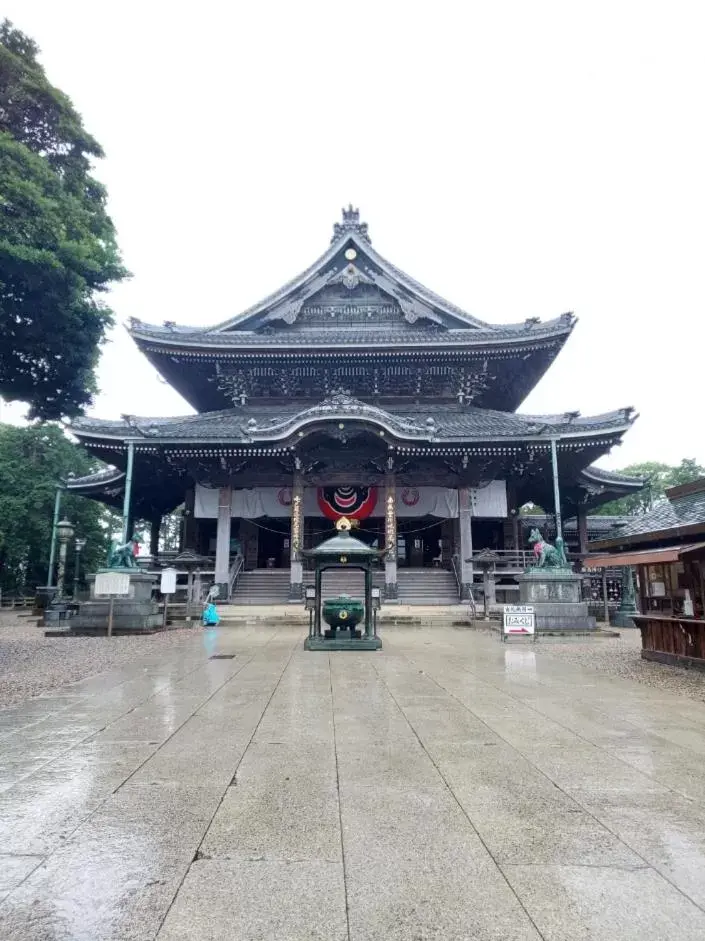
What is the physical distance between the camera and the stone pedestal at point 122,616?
52.5ft

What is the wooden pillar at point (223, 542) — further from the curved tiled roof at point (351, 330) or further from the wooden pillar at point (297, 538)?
the curved tiled roof at point (351, 330)

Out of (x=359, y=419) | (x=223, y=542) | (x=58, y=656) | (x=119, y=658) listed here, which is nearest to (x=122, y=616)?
(x=58, y=656)

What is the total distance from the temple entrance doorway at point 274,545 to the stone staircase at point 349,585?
321 cm

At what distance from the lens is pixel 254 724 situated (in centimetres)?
578

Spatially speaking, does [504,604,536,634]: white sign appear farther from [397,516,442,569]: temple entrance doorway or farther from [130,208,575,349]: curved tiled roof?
[130,208,575,349]: curved tiled roof

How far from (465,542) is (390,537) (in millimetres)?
3149

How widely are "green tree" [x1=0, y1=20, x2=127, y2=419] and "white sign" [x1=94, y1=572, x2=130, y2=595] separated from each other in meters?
5.49

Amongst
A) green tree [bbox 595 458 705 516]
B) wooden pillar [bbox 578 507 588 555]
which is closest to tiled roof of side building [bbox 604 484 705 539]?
wooden pillar [bbox 578 507 588 555]

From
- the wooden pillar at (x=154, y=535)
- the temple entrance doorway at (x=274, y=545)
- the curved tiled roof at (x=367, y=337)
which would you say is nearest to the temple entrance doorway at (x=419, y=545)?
the temple entrance doorway at (x=274, y=545)

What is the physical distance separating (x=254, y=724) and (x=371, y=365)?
73.7 ft

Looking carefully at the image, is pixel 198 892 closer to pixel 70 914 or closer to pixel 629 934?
Answer: pixel 70 914

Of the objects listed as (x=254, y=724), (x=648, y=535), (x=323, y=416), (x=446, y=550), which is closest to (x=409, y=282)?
(x=323, y=416)

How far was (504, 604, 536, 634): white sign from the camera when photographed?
14320 mm

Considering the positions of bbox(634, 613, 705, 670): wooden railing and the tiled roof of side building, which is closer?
bbox(634, 613, 705, 670): wooden railing
